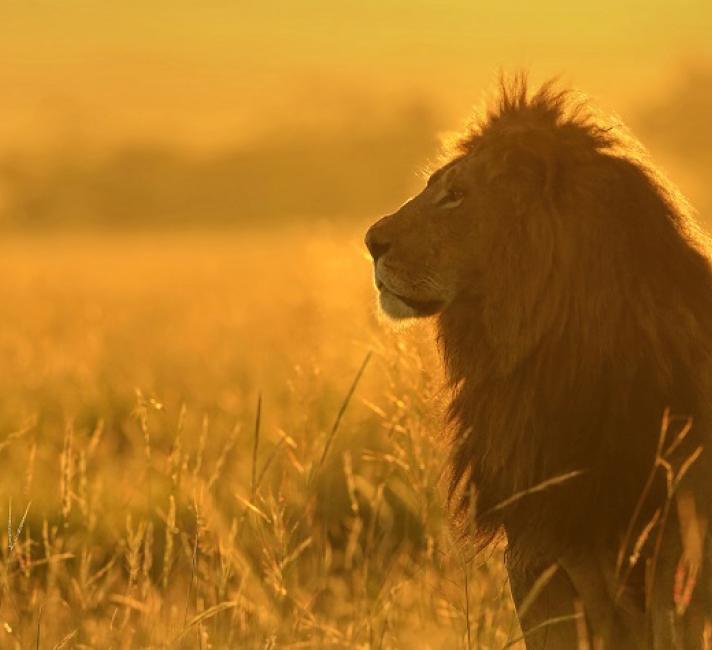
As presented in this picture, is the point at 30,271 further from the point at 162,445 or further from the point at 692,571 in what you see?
the point at 692,571

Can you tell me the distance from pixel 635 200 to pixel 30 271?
992 inches

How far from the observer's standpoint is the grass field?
455 cm

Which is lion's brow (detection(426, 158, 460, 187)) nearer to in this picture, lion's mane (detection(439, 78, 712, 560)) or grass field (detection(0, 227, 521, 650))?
lion's mane (detection(439, 78, 712, 560))

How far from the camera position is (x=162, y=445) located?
30.1 feet

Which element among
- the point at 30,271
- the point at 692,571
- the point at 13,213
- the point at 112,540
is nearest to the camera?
the point at 692,571

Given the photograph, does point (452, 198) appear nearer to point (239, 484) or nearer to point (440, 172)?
point (440, 172)

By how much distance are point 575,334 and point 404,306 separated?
534 mm

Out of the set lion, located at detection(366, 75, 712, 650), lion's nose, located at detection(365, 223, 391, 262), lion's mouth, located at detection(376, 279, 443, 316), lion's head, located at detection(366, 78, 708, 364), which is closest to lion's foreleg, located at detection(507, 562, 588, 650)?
lion, located at detection(366, 75, 712, 650)

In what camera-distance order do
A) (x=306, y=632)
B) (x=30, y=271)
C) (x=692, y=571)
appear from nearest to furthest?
1. (x=692, y=571)
2. (x=306, y=632)
3. (x=30, y=271)

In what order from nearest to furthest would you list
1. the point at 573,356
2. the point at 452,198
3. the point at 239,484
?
1. the point at 573,356
2. the point at 452,198
3. the point at 239,484

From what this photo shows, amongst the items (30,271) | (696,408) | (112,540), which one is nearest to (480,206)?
(696,408)

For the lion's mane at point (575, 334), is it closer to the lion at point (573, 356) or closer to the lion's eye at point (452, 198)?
the lion at point (573, 356)

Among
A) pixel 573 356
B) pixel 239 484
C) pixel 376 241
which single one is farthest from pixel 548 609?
pixel 239 484

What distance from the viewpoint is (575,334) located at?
4316 mm
